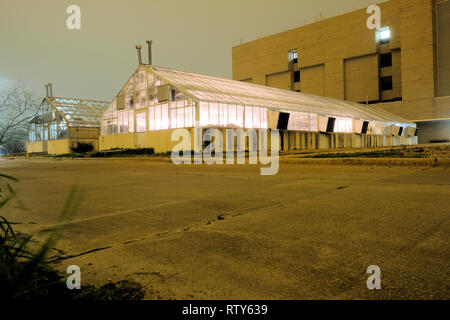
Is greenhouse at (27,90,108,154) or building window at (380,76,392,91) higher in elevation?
building window at (380,76,392,91)

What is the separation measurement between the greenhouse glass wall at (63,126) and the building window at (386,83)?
44.4 metres

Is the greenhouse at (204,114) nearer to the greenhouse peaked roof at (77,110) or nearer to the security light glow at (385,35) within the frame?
the greenhouse peaked roof at (77,110)

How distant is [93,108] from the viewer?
144 ft

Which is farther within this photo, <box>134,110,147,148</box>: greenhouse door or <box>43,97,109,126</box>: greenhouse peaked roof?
<box>43,97,109,126</box>: greenhouse peaked roof

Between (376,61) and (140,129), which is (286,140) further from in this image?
(376,61)

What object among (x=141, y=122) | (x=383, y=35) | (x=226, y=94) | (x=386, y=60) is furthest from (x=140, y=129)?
(x=383, y=35)

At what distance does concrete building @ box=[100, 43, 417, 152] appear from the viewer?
2355 cm

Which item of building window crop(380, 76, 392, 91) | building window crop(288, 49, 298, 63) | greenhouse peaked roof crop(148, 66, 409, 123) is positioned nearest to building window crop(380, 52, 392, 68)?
building window crop(380, 76, 392, 91)

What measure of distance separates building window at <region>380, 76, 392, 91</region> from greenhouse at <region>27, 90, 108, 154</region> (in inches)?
1749

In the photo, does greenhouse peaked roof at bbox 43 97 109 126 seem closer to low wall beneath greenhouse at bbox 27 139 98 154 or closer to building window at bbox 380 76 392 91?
low wall beneath greenhouse at bbox 27 139 98 154

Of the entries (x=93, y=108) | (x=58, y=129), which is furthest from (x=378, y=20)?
(x=58, y=129)

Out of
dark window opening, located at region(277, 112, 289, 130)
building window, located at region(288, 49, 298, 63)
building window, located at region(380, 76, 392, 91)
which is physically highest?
building window, located at region(288, 49, 298, 63)

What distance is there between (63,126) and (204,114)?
23.6 meters
